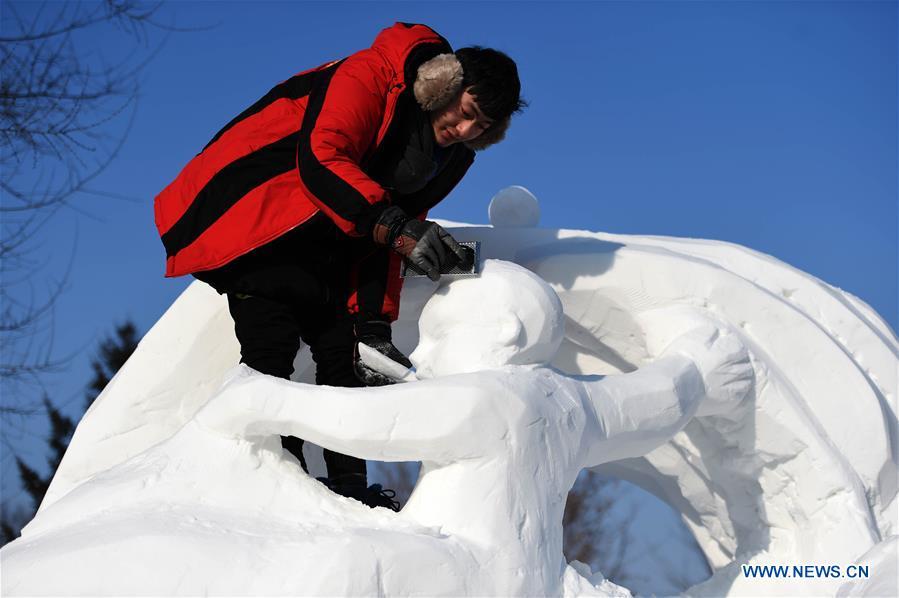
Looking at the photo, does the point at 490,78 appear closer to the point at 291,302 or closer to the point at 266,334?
the point at 291,302

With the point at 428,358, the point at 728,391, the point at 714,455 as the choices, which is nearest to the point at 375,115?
the point at 428,358

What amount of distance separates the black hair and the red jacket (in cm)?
15

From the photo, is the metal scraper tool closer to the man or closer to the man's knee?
the man

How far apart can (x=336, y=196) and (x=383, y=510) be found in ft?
2.68

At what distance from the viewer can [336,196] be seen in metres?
2.59

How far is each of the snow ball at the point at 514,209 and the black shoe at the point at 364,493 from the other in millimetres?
1248

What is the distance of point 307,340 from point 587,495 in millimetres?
9429

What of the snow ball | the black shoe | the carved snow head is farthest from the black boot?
the snow ball

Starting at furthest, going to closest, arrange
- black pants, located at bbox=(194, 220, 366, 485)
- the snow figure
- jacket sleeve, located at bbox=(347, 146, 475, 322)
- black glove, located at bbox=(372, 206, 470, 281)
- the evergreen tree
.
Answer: the evergreen tree < jacket sleeve, located at bbox=(347, 146, 475, 322) < black pants, located at bbox=(194, 220, 366, 485) < black glove, located at bbox=(372, 206, 470, 281) < the snow figure

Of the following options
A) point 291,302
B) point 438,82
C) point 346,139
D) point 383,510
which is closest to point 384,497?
point 383,510

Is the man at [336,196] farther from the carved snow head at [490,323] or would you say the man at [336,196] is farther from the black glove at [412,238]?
the carved snow head at [490,323]

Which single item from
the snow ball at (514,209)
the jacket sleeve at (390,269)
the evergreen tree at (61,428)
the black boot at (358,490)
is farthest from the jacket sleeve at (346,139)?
the evergreen tree at (61,428)

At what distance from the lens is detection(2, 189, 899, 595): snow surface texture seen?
220cm

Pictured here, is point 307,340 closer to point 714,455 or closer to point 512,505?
point 512,505
